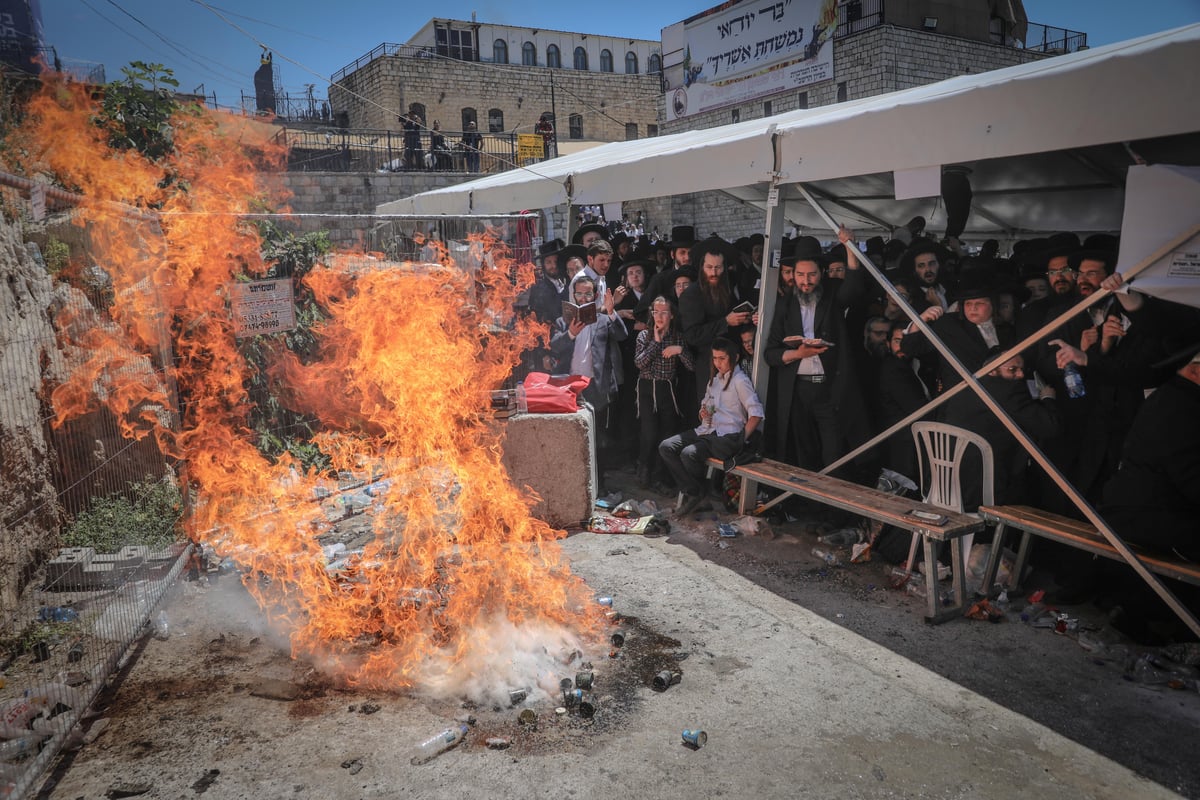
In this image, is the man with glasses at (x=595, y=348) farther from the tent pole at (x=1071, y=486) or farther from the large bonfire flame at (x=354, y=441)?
the tent pole at (x=1071, y=486)

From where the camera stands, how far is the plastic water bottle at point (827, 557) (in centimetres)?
584

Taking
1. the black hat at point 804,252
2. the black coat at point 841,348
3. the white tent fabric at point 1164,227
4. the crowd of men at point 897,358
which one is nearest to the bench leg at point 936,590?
the crowd of men at point 897,358

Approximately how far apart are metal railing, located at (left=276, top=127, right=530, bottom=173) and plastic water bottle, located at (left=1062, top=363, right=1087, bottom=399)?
2364 centimetres

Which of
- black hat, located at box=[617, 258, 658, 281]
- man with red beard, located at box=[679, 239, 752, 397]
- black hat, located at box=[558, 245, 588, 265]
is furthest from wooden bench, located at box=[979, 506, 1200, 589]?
black hat, located at box=[558, 245, 588, 265]

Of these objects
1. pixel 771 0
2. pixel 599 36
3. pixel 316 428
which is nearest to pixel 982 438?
pixel 316 428

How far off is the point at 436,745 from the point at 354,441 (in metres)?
4.89

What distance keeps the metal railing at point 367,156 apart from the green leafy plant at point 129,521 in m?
22.4

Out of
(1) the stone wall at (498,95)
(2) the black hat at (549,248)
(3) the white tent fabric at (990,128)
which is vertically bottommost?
(2) the black hat at (549,248)


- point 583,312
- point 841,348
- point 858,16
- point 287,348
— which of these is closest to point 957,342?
point 841,348

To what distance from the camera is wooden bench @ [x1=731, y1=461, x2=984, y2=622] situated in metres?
4.84

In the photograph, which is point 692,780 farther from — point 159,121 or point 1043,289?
point 159,121

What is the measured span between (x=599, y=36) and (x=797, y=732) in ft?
185

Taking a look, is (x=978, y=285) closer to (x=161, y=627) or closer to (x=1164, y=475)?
(x=1164, y=475)

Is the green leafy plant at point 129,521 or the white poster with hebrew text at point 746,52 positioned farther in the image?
the white poster with hebrew text at point 746,52
